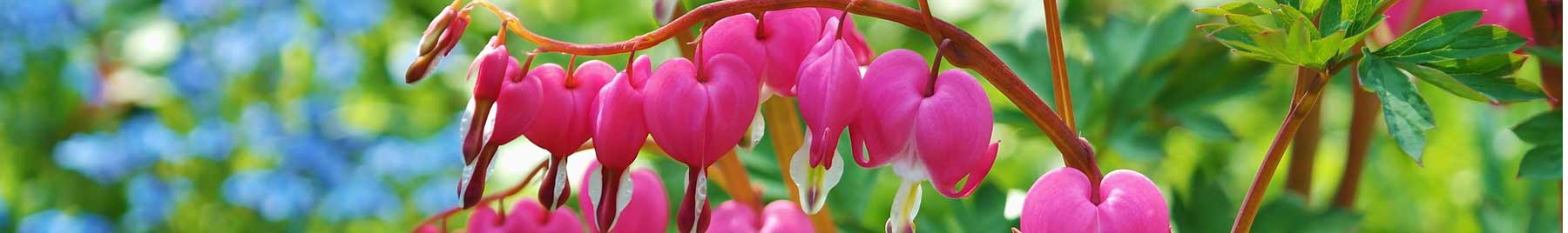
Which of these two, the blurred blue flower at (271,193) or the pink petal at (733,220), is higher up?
the pink petal at (733,220)

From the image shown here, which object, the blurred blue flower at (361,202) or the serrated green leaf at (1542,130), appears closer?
the serrated green leaf at (1542,130)

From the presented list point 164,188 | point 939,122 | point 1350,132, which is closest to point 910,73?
point 939,122

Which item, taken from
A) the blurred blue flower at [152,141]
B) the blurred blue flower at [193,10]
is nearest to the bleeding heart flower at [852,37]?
the blurred blue flower at [152,141]

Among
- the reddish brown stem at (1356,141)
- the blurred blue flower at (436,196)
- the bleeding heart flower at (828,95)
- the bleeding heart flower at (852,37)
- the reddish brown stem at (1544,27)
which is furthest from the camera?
the blurred blue flower at (436,196)

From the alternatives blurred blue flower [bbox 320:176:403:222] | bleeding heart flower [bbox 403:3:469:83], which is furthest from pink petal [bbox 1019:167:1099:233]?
blurred blue flower [bbox 320:176:403:222]

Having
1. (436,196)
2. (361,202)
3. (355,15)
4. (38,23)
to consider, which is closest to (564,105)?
(436,196)

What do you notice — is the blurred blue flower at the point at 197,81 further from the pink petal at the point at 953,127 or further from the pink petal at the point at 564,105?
the pink petal at the point at 953,127

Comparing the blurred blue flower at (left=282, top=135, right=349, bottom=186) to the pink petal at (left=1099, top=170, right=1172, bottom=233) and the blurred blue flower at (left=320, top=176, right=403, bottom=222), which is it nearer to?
the blurred blue flower at (left=320, top=176, right=403, bottom=222)
